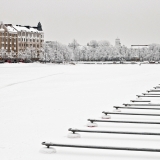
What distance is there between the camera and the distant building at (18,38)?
177 meters

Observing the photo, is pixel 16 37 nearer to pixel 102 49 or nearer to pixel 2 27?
pixel 2 27

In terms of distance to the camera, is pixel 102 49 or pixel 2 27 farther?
pixel 102 49

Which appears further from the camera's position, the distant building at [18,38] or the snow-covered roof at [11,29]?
the snow-covered roof at [11,29]

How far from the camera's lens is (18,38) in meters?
187

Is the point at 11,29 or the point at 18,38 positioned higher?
the point at 11,29

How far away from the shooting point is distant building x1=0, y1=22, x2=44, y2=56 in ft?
579

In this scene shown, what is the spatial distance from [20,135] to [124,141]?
245 cm

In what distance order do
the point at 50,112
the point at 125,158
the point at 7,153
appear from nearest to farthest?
the point at 125,158 → the point at 7,153 → the point at 50,112

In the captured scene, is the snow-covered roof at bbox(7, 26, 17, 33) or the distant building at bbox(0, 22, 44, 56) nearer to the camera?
the distant building at bbox(0, 22, 44, 56)

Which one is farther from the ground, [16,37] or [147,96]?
[16,37]

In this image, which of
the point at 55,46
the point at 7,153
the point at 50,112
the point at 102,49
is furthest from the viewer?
the point at 102,49

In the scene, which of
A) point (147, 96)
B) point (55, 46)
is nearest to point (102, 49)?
point (55, 46)

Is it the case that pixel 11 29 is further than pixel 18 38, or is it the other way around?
pixel 18 38

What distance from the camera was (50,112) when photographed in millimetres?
11422
